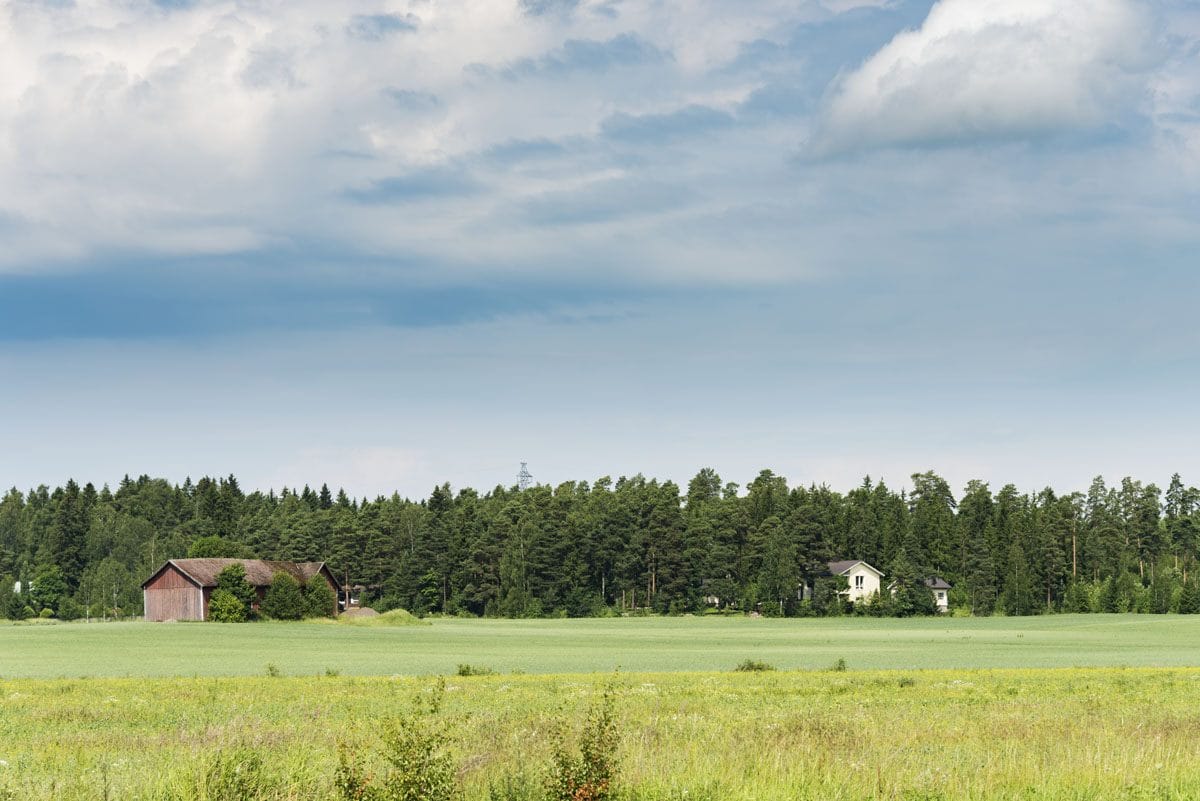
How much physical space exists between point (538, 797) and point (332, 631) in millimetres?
94349

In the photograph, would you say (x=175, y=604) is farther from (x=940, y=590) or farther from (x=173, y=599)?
(x=940, y=590)

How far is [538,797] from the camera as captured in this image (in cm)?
1325

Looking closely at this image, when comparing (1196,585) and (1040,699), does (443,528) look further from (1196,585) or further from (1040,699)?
(1040,699)

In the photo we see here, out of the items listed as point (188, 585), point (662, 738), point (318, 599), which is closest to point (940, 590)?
point (318, 599)

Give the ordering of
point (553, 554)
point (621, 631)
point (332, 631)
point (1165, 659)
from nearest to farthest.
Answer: point (1165, 659)
point (332, 631)
point (621, 631)
point (553, 554)

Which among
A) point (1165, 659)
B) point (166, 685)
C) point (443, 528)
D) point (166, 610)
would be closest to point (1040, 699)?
point (166, 685)

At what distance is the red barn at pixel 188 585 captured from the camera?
124188 millimetres

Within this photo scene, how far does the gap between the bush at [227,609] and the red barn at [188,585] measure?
2589 millimetres

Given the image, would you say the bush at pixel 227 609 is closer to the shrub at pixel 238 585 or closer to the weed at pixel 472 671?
the shrub at pixel 238 585

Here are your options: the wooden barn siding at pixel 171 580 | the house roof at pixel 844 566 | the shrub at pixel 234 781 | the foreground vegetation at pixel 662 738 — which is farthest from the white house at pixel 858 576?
the shrub at pixel 234 781

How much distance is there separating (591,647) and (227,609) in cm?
5529

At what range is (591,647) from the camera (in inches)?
3123

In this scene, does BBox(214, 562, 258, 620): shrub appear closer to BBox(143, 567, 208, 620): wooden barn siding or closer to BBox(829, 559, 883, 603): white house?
BBox(143, 567, 208, 620): wooden barn siding

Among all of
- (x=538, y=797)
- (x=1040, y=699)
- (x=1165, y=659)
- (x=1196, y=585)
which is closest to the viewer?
(x=538, y=797)
